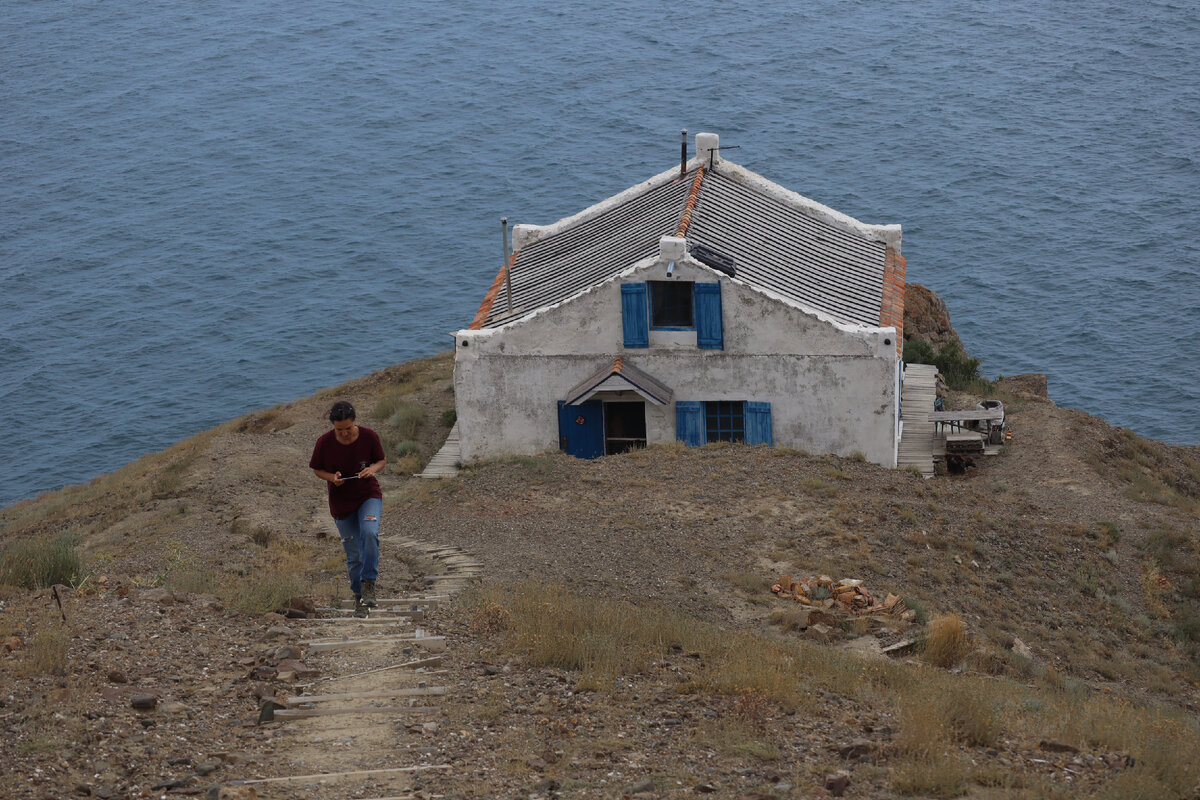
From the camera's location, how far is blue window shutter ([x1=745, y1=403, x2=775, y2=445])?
26.7 m

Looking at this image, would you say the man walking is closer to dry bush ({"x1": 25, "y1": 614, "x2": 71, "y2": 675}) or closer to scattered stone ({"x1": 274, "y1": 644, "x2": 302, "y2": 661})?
scattered stone ({"x1": 274, "y1": 644, "x2": 302, "y2": 661})

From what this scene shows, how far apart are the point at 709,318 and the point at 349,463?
13729mm

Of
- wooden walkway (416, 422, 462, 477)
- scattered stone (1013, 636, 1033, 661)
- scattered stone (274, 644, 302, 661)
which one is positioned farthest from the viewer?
wooden walkway (416, 422, 462, 477)

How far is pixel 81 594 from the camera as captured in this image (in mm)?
14117

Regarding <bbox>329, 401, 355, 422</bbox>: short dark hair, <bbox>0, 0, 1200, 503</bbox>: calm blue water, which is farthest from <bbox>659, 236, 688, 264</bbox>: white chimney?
<bbox>0, 0, 1200, 503</bbox>: calm blue water

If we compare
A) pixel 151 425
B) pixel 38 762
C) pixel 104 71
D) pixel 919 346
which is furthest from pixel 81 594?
pixel 104 71

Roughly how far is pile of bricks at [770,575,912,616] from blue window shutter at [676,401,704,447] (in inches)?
349

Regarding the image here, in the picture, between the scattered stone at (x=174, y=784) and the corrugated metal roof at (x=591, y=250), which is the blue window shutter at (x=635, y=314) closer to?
the corrugated metal roof at (x=591, y=250)

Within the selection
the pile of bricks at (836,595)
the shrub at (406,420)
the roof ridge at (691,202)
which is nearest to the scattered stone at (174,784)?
the pile of bricks at (836,595)

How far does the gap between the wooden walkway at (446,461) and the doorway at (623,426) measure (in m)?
3.43

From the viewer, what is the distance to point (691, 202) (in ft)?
98.5

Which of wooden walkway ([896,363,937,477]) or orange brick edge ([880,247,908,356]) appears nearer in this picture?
orange brick edge ([880,247,908,356])

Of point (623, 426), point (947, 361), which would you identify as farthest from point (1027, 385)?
point (623, 426)

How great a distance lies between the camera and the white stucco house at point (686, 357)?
26141mm
